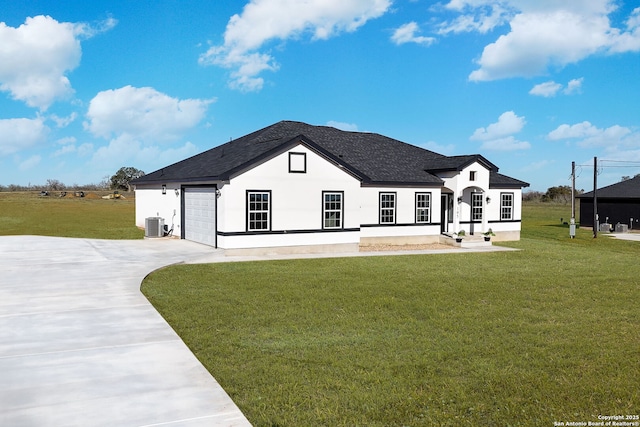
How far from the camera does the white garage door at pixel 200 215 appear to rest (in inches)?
806

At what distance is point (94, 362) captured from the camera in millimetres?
6922

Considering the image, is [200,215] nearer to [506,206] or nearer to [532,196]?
[506,206]

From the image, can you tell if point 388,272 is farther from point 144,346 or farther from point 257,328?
point 144,346

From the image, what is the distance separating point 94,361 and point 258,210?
1312 centimetres

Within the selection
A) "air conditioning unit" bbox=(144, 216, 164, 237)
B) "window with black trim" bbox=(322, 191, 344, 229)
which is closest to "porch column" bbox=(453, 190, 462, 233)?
"window with black trim" bbox=(322, 191, 344, 229)

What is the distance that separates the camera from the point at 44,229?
3039 centimetres

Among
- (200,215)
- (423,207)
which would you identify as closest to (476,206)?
(423,207)

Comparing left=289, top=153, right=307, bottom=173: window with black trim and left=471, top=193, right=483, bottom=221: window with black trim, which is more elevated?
left=289, top=153, right=307, bottom=173: window with black trim

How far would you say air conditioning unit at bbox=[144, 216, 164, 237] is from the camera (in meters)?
24.6

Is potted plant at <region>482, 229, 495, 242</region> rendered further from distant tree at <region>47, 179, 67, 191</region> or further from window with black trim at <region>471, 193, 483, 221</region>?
distant tree at <region>47, 179, 67, 191</region>

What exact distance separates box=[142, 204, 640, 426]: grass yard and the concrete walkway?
0.41m

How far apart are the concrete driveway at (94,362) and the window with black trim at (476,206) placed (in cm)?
1896

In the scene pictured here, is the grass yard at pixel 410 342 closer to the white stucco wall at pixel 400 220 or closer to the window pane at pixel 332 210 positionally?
the window pane at pixel 332 210

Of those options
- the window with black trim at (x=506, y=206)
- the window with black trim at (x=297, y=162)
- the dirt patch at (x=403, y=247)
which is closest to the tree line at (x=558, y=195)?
the window with black trim at (x=506, y=206)
